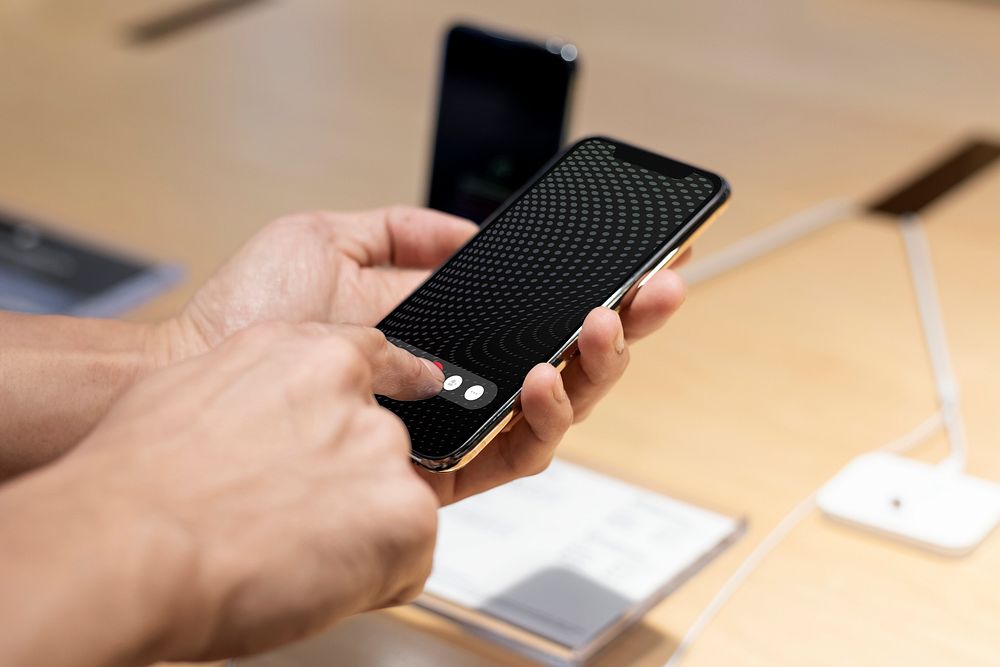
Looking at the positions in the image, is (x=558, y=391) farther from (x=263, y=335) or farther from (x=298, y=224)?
(x=298, y=224)

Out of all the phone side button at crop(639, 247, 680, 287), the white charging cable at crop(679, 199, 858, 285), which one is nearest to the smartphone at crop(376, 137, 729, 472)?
the phone side button at crop(639, 247, 680, 287)

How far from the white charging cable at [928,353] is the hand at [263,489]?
270mm

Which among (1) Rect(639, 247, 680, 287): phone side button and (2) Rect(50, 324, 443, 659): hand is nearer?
(2) Rect(50, 324, 443, 659): hand

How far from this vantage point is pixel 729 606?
2.55 ft

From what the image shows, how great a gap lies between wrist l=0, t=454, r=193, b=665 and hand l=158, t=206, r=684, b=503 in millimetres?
294

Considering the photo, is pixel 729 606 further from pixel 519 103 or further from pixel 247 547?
pixel 519 103

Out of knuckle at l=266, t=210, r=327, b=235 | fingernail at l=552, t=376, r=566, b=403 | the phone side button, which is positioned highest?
the phone side button

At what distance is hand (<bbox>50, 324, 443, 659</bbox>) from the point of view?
495 mm

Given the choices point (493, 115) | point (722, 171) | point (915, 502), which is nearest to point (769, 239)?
point (722, 171)

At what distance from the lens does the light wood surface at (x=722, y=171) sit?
0.79m

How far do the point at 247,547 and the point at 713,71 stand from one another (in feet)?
4.47

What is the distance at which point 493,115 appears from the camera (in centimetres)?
111

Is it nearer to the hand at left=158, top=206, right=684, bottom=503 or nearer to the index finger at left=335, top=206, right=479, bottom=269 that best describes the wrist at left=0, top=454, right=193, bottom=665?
the hand at left=158, top=206, right=684, bottom=503

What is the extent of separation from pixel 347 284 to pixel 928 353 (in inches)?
19.2
